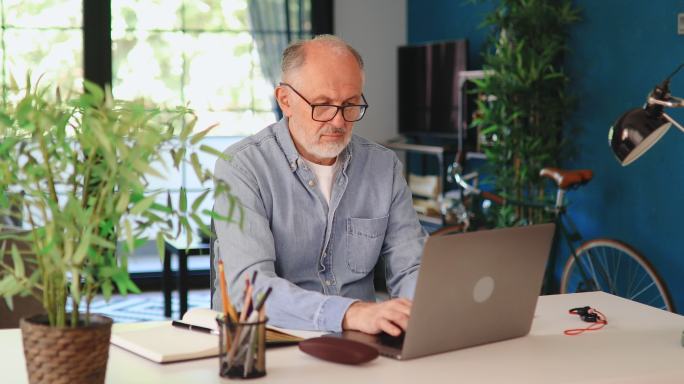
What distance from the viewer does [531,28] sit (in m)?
4.84

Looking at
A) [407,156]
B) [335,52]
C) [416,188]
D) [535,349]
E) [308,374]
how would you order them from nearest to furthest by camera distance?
1. [308,374]
2. [535,349]
3. [335,52]
4. [416,188]
5. [407,156]

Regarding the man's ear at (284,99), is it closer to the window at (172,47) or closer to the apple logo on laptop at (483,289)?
the apple logo on laptop at (483,289)

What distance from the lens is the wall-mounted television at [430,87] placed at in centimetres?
595

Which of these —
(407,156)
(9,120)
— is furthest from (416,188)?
(9,120)

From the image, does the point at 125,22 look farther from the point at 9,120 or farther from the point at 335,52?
the point at 9,120

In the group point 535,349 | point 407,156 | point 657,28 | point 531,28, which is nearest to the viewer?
point 535,349

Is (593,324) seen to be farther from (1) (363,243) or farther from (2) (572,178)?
(2) (572,178)

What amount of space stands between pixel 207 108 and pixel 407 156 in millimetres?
1484

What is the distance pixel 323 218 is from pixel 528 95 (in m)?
2.64

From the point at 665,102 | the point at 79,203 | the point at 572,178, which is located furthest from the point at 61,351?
the point at 572,178

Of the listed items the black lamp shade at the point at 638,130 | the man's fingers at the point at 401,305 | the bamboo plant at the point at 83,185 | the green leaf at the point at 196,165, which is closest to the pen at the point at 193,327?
the man's fingers at the point at 401,305

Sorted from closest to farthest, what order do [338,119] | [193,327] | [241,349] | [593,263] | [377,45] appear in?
[241,349] → [193,327] → [338,119] → [593,263] → [377,45]

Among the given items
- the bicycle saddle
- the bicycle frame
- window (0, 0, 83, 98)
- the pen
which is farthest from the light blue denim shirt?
window (0, 0, 83, 98)

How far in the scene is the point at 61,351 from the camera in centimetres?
143
